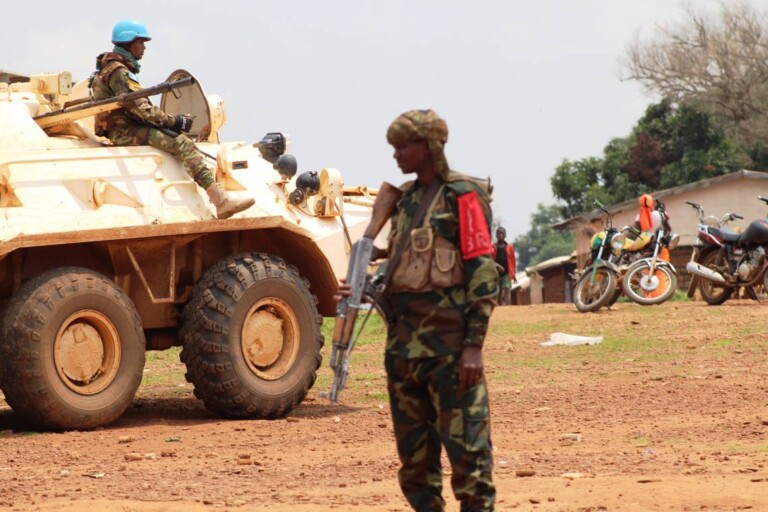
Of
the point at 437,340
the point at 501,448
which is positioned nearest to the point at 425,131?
the point at 437,340

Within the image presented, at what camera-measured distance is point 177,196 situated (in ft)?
40.3

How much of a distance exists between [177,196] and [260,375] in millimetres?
1487

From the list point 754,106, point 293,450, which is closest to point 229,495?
point 293,450

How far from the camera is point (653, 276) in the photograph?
23.6 meters

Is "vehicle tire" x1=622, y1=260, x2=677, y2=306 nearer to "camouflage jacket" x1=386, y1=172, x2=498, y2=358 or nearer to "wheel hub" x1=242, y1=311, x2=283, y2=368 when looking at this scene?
"wheel hub" x1=242, y1=311, x2=283, y2=368

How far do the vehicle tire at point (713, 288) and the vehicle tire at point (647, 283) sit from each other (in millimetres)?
445

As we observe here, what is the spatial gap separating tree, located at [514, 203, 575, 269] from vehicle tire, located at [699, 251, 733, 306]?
68834 mm

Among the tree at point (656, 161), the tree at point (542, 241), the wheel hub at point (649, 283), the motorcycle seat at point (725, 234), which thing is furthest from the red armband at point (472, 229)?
the tree at point (542, 241)

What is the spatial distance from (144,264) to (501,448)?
11.5ft

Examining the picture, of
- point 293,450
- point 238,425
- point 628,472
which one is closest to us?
point 628,472

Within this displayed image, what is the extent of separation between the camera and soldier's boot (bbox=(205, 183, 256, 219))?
479 inches

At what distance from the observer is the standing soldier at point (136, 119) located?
12281 millimetres

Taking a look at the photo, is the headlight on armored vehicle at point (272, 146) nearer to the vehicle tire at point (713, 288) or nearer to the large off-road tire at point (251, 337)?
the large off-road tire at point (251, 337)

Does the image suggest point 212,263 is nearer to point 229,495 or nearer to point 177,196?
point 177,196
